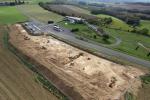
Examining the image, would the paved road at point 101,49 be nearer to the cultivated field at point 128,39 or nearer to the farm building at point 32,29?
the cultivated field at point 128,39

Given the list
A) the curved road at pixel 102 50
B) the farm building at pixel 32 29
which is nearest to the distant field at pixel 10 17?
the farm building at pixel 32 29

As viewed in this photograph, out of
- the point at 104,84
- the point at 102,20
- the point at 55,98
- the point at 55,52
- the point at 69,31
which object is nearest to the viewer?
the point at 55,98

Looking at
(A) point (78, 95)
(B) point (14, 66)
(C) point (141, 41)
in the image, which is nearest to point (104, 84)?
(A) point (78, 95)

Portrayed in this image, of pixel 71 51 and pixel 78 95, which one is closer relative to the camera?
pixel 78 95

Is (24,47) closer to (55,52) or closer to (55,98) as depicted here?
(55,52)

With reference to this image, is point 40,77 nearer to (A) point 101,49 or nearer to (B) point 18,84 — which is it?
(B) point 18,84

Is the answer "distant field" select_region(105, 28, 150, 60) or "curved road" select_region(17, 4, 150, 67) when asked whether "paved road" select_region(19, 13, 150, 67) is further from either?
"distant field" select_region(105, 28, 150, 60)

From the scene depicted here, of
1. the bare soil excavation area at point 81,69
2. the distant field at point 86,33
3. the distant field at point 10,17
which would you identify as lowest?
the distant field at point 10,17
